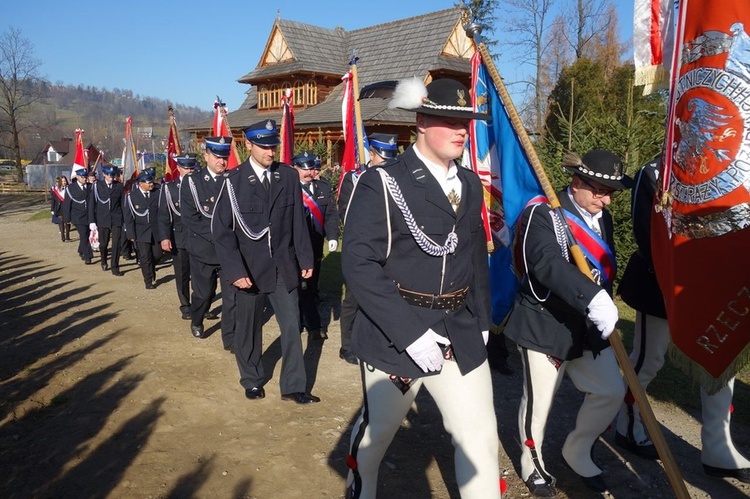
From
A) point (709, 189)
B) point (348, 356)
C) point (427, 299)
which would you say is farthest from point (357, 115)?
point (709, 189)

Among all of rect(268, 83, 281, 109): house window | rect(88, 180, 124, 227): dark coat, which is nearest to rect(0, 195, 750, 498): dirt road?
rect(88, 180, 124, 227): dark coat

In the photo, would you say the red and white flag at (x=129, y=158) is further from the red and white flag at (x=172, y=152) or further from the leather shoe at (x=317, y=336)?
the leather shoe at (x=317, y=336)

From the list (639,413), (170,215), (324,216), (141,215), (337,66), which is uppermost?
(337,66)

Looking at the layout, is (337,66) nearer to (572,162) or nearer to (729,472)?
(572,162)

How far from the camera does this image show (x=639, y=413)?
4.48 m

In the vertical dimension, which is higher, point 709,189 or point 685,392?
point 709,189

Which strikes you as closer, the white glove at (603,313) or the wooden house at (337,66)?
the white glove at (603,313)

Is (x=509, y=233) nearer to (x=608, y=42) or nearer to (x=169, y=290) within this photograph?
(x=169, y=290)

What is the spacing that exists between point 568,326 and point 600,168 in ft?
3.15

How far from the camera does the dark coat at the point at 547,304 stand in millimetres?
3576

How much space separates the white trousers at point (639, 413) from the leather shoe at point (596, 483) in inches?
25.5

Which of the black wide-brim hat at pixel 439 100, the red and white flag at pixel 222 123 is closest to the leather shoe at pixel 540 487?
the black wide-brim hat at pixel 439 100

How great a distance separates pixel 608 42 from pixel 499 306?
28583mm

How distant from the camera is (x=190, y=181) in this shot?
7.26 m
